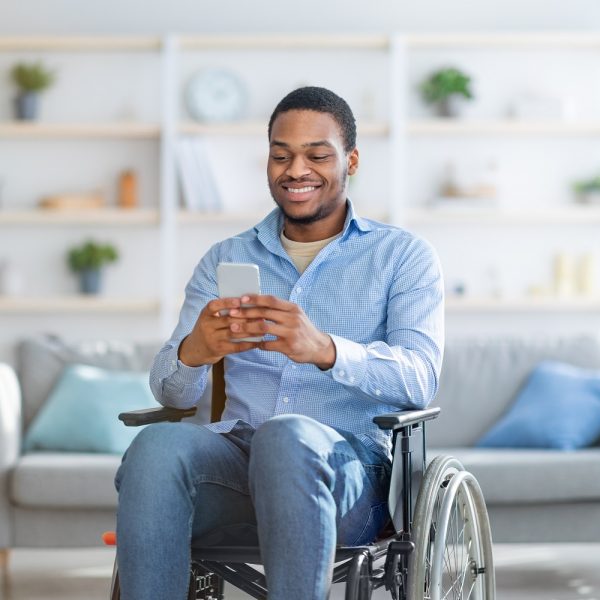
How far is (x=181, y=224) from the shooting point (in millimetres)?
→ 5719

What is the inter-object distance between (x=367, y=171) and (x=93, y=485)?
8.16ft

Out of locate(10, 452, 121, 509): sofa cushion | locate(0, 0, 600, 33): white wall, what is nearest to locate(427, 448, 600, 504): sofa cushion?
locate(10, 452, 121, 509): sofa cushion

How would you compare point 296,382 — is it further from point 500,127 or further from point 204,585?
point 500,127

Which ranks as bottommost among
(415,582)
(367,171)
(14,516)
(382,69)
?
(14,516)

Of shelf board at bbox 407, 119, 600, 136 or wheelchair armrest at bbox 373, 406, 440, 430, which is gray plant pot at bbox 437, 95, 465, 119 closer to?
shelf board at bbox 407, 119, 600, 136

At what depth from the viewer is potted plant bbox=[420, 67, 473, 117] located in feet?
18.2

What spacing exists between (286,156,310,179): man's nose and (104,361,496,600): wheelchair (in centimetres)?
52

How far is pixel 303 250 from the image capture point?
2.59 m

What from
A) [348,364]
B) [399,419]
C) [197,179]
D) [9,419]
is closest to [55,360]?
[9,419]

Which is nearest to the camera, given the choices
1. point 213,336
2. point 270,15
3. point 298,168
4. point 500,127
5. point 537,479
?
point 213,336

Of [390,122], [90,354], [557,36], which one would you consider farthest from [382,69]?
[90,354]

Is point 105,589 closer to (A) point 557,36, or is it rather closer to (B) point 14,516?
(B) point 14,516

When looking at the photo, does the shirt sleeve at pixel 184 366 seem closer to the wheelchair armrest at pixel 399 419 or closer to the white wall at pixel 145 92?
the wheelchair armrest at pixel 399 419

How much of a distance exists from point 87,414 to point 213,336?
6.39 ft
